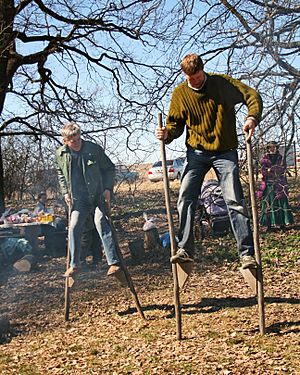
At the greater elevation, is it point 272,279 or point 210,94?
point 210,94

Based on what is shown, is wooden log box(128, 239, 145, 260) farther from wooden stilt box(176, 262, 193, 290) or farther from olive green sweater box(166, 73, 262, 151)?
olive green sweater box(166, 73, 262, 151)

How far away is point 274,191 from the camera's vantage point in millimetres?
9742

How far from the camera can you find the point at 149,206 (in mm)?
15758

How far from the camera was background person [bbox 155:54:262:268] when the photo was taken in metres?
4.51

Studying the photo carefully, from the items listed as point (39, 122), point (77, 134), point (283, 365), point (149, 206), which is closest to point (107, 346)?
point (283, 365)

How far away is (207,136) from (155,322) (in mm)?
1975

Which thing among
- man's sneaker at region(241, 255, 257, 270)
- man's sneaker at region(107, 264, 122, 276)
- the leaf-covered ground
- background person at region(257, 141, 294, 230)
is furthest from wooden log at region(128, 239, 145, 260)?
man's sneaker at region(241, 255, 257, 270)

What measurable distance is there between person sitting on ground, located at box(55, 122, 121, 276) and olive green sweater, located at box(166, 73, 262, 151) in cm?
125

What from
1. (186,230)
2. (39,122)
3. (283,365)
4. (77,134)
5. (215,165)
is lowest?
(283,365)

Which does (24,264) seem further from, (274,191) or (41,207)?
(274,191)

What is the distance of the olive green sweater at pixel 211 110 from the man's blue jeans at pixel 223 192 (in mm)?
95

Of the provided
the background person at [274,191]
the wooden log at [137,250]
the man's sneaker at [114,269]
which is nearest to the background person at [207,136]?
the man's sneaker at [114,269]

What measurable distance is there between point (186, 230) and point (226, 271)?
290 centimetres

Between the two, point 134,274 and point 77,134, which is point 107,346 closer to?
point 77,134
